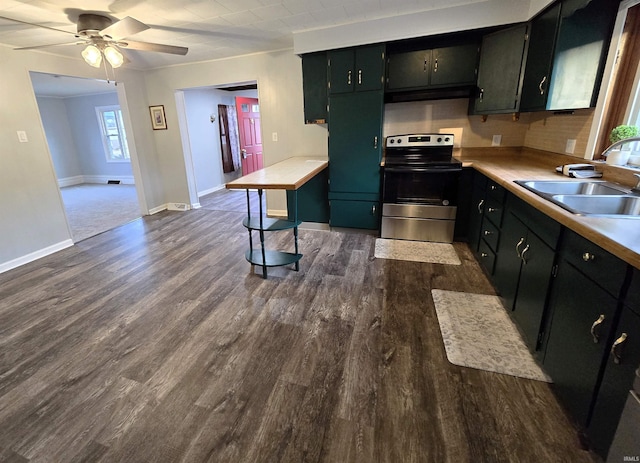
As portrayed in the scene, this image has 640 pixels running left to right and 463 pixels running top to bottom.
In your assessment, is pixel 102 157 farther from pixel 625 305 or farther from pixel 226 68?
pixel 625 305

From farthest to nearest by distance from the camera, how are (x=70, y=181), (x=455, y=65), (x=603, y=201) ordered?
(x=70, y=181)
(x=455, y=65)
(x=603, y=201)

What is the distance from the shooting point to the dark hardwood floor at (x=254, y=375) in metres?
1.34

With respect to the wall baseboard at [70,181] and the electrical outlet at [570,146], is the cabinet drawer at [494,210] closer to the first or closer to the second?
the electrical outlet at [570,146]

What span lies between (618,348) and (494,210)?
1.58 m

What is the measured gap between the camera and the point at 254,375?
1.73 metres

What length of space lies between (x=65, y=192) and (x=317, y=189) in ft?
22.2

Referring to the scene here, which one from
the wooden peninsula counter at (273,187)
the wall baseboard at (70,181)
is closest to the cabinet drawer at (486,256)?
the wooden peninsula counter at (273,187)

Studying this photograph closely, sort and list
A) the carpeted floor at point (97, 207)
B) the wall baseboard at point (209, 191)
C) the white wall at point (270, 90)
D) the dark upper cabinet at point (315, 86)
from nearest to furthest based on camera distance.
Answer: the dark upper cabinet at point (315, 86)
the white wall at point (270, 90)
the carpeted floor at point (97, 207)
the wall baseboard at point (209, 191)

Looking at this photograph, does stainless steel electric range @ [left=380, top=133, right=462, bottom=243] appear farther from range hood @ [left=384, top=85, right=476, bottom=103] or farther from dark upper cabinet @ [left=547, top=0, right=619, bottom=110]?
dark upper cabinet @ [left=547, top=0, right=619, bottom=110]

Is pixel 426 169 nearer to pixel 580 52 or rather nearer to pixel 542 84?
pixel 542 84

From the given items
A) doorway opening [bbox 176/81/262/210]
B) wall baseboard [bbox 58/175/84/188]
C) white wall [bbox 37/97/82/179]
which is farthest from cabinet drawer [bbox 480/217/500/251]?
wall baseboard [bbox 58/175/84/188]

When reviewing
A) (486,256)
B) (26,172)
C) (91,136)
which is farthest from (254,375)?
(91,136)

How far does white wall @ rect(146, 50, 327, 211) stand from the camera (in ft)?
13.2

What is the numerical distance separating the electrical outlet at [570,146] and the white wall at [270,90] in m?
2.57
